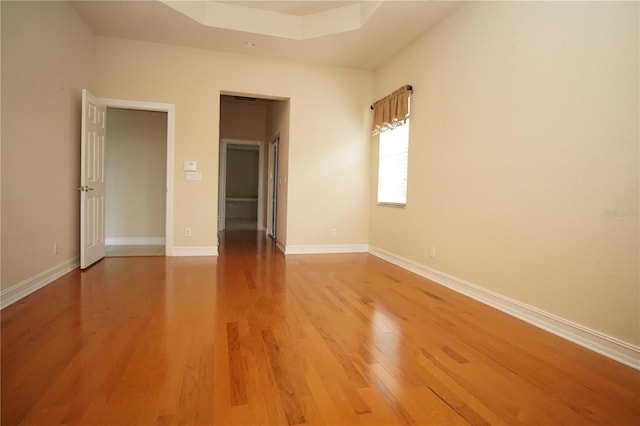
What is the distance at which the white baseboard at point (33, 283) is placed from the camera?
8.25 ft

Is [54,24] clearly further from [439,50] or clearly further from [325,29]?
[439,50]

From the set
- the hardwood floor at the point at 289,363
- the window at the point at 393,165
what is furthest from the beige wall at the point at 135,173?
the window at the point at 393,165

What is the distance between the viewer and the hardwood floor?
135 cm

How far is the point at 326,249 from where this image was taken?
5.15 m

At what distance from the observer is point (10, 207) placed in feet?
8.40

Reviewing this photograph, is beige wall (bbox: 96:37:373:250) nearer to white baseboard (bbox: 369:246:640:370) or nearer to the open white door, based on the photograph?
the open white door

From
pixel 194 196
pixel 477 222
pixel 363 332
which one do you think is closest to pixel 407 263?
pixel 477 222

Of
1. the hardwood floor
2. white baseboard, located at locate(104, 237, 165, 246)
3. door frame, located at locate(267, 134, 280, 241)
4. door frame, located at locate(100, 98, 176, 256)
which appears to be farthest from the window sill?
white baseboard, located at locate(104, 237, 165, 246)

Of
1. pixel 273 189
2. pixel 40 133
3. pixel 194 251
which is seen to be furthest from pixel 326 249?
pixel 40 133

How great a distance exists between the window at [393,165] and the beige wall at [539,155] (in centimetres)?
53

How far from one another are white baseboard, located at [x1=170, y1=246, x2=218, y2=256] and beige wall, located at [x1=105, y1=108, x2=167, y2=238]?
1202mm

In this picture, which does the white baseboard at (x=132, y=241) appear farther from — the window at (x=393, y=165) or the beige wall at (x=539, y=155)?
the beige wall at (x=539, y=155)

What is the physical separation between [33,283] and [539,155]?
416 centimetres

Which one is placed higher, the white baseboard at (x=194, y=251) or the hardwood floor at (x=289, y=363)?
the white baseboard at (x=194, y=251)
